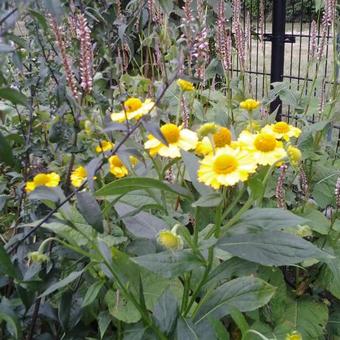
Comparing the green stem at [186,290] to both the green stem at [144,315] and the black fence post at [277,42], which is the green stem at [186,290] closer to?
the green stem at [144,315]

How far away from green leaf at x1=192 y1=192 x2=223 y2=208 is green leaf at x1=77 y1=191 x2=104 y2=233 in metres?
0.13

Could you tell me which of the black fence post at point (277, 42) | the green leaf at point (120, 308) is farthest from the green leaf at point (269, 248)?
the black fence post at point (277, 42)

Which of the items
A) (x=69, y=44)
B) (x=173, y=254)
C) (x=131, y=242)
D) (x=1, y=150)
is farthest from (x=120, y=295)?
(x=69, y=44)

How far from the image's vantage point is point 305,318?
3.52 feet

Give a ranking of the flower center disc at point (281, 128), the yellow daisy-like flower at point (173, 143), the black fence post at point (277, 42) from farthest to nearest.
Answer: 1. the black fence post at point (277, 42)
2. the flower center disc at point (281, 128)
3. the yellow daisy-like flower at point (173, 143)

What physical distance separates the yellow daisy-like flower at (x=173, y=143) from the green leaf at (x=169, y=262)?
0.49 ft

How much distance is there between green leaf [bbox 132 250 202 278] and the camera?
2.47 feet

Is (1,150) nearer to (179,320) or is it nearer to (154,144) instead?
(154,144)

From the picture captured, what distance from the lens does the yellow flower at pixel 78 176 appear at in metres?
0.86

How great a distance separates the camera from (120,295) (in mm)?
907

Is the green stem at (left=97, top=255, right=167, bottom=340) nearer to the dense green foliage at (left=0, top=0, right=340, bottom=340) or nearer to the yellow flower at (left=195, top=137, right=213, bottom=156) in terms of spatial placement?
the dense green foliage at (left=0, top=0, right=340, bottom=340)

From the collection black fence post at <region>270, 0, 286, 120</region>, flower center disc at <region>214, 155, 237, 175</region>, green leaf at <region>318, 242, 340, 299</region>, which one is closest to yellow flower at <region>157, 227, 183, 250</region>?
flower center disc at <region>214, 155, 237, 175</region>

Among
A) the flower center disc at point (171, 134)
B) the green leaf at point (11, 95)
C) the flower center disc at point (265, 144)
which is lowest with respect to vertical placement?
the flower center disc at point (265, 144)

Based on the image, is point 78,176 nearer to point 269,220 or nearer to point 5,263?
point 5,263
